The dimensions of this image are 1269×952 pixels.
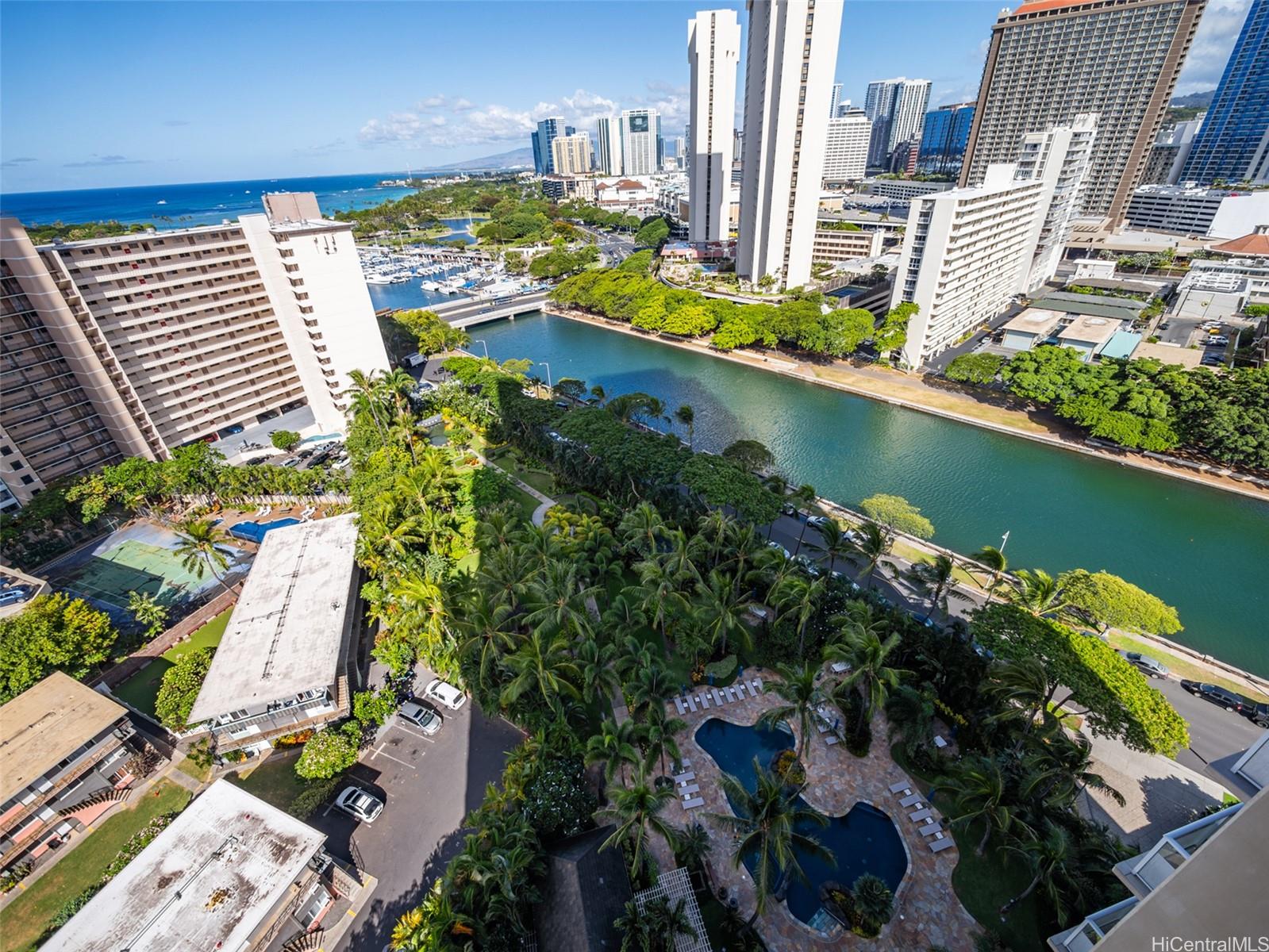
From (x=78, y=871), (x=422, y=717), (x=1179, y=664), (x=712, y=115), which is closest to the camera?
(x=78, y=871)

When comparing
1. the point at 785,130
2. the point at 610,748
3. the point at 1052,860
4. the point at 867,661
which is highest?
the point at 785,130

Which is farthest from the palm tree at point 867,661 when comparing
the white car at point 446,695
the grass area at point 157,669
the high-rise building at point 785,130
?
the high-rise building at point 785,130

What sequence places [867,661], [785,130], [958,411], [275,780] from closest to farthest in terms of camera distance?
[867,661] < [275,780] < [958,411] < [785,130]

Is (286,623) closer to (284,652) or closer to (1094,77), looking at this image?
(284,652)

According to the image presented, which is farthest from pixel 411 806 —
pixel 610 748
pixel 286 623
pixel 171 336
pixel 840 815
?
pixel 171 336

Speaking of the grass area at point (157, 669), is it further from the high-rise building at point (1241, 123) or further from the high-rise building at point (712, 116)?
the high-rise building at point (1241, 123)
